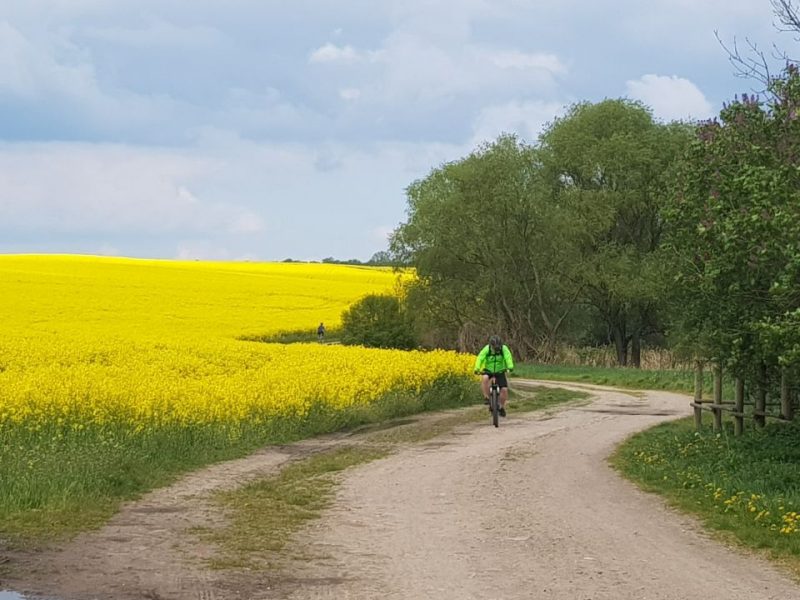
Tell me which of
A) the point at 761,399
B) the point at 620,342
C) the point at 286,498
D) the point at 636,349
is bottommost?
→ the point at 286,498

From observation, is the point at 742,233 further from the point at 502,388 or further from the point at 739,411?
the point at 502,388

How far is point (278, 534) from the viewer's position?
936cm

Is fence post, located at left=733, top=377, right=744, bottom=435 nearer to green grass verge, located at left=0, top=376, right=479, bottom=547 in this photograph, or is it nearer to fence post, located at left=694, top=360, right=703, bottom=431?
fence post, located at left=694, top=360, right=703, bottom=431

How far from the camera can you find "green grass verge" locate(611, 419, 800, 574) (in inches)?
371

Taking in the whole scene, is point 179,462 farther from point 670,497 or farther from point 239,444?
point 670,497

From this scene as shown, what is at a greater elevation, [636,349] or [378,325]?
[378,325]

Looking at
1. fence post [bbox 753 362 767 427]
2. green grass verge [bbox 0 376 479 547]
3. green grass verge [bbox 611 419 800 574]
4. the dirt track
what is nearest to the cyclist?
green grass verge [bbox 0 376 479 547]

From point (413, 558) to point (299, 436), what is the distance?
378 inches

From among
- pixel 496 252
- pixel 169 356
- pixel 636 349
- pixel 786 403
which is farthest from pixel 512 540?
pixel 636 349

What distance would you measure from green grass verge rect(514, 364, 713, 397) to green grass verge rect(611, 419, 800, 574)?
39.6 ft

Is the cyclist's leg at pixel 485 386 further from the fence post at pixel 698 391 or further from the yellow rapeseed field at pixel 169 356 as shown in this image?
the fence post at pixel 698 391

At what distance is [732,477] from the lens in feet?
40.9

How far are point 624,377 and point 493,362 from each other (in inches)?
642

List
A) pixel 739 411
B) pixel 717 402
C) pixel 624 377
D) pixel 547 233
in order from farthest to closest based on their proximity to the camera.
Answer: pixel 547 233
pixel 624 377
pixel 717 402
pixel 739 411
